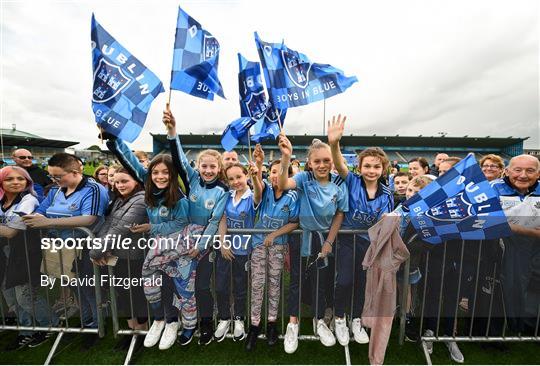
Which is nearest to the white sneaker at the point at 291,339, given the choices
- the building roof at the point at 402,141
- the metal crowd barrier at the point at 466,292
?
the metal crowd barrier at the point at 466,292

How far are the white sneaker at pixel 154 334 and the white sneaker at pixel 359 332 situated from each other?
6.97ft

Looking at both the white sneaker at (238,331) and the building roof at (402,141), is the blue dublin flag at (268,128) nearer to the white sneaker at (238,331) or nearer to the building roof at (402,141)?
the white sneaker at (238,331)

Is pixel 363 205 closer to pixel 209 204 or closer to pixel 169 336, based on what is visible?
pixel 209 204

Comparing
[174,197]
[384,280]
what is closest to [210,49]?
[174,197]

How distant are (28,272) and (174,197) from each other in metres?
1.86

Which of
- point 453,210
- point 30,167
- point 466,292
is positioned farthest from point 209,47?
point 30,167

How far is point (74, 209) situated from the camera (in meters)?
2.80

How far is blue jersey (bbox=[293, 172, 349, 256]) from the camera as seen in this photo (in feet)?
8.61

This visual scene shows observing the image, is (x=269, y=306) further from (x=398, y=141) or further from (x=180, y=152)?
(x=398, y=141)

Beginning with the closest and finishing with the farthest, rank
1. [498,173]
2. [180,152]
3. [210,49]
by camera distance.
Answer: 1. [180,152]
2. [210,49]
3. [498,173]

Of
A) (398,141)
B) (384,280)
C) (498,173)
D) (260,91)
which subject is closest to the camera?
(384,280)

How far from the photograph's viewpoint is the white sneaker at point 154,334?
278 centimetres

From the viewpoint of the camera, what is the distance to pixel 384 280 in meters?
2.48

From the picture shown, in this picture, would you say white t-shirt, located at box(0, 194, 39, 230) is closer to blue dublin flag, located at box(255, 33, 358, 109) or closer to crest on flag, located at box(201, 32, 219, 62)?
crest on flag, located at box(201, 32, 219, 62)
